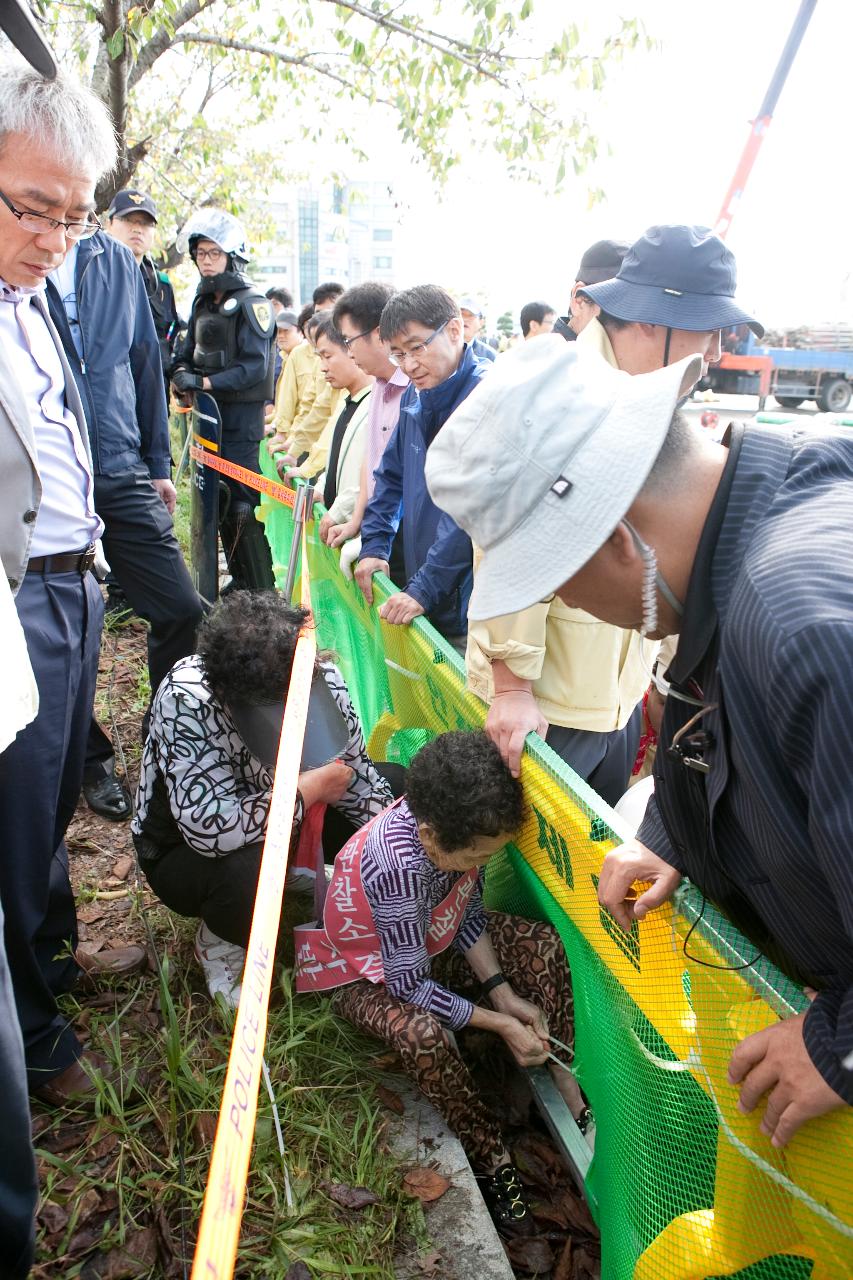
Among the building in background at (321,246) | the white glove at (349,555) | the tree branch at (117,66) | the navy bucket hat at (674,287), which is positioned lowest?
the building in background at (321,246)

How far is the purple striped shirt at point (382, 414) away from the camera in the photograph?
4.21 metres

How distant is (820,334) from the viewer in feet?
72.0

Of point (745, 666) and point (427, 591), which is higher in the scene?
point (745, 666)

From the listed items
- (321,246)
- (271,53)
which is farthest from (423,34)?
(321,246)

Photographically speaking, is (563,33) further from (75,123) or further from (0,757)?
(0,757)

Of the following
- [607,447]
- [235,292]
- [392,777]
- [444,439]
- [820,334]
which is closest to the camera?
[607,447]

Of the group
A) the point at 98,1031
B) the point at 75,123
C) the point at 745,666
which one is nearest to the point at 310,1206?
the point at 98,1031

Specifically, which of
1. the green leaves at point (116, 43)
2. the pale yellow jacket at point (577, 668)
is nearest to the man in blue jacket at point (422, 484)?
the pale yellow jacket at point (577, 668)

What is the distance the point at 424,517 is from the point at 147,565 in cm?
117

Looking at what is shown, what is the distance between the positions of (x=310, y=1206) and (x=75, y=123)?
8.11ft

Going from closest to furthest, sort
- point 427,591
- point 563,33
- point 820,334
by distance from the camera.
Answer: point 427,591 → point 563,33 → point 820,334

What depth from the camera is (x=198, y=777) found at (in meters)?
2.62

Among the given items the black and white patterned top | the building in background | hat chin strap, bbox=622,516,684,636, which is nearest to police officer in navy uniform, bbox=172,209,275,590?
the black and white patterned top

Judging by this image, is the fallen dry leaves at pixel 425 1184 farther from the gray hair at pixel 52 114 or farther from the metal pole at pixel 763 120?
the metal pole at pixel 763 120
